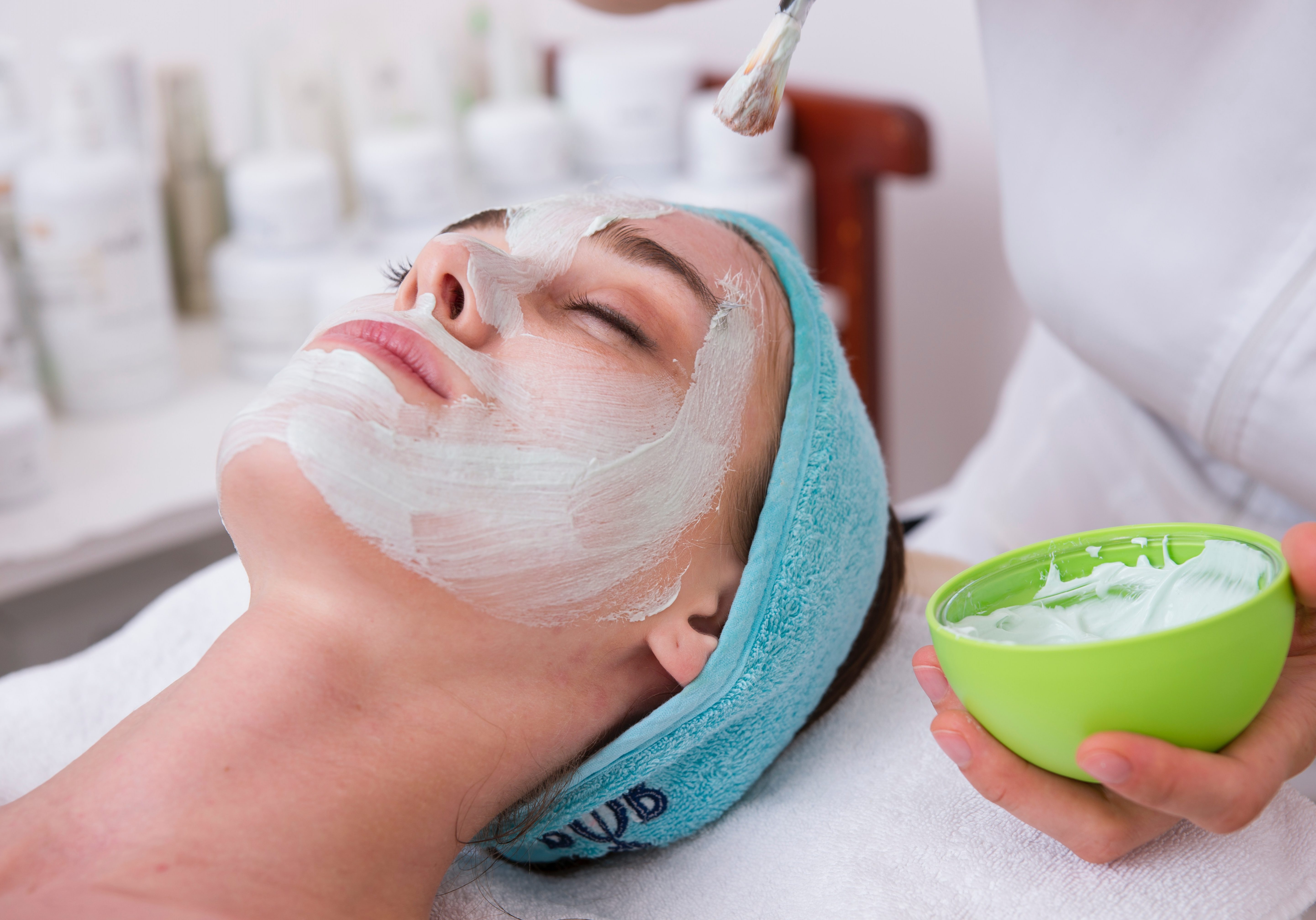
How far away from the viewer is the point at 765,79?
63cm

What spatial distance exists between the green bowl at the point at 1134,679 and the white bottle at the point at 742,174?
3.32 feet

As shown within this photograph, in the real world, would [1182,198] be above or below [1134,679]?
above

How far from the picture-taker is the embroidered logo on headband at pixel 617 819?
758mm

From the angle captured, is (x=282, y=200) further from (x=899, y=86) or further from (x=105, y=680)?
(x=899, y=86)

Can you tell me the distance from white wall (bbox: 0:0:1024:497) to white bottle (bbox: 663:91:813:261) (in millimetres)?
174

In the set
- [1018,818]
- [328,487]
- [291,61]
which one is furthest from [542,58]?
[1018,818]

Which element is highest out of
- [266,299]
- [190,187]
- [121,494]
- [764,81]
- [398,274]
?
[764,81]

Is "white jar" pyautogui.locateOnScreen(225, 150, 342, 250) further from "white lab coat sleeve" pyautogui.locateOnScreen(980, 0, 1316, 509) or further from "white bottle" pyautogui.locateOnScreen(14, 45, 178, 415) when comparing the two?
"white lab coat sleeve" pyautogui.locateOnScreen(980, 0, 1316, 509)

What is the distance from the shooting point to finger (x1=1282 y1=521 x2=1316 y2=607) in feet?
1.81

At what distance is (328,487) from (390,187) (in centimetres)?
99

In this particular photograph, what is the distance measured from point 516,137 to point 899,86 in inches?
23.0

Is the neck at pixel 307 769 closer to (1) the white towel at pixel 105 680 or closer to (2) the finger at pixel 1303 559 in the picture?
(1) the white towel at pixel 105 680

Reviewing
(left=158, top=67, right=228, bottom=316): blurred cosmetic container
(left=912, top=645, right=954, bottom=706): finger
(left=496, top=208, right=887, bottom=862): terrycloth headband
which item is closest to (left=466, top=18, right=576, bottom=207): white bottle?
(left=158, top=67, right=228, bottom=316): blurred cosmetic container

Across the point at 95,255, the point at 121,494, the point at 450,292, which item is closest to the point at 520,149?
the point at 95,255
